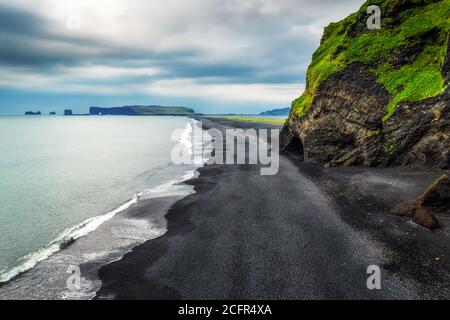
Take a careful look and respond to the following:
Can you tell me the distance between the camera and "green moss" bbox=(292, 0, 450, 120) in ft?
72.2

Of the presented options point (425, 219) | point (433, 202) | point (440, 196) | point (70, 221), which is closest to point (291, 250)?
point (425, 219)

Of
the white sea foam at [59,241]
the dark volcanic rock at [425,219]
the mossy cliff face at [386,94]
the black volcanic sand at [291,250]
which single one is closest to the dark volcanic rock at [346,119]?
the mossy cliff face at [386,94]

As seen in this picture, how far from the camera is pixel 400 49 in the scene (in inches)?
979

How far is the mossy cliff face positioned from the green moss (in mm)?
62

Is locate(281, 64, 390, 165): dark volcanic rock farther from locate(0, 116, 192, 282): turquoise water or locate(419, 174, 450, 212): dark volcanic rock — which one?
locate(0, 116, 192, 282): turquoise water

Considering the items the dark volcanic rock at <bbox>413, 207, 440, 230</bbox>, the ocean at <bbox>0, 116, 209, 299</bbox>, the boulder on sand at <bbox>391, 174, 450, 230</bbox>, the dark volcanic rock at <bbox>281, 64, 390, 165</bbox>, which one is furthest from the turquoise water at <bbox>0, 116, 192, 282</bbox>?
the boulder on sand at <bbox>391, 174, 450, 230</bbox>

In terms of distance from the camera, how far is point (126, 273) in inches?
404

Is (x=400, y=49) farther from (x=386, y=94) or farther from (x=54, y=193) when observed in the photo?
(x=54, y=193)

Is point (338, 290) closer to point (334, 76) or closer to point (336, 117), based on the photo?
point (336, 117)

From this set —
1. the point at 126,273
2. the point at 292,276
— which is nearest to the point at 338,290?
the point at 292,276

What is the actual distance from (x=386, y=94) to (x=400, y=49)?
389cm

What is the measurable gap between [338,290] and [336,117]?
68.2 feet

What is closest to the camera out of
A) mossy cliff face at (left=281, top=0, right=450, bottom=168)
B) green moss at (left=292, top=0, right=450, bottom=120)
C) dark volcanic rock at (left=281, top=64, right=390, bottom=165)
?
mossy cliff face at (left=281, top=0, right=450, bottom=168)

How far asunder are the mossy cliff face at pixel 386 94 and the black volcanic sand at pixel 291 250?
3088 millimetres
